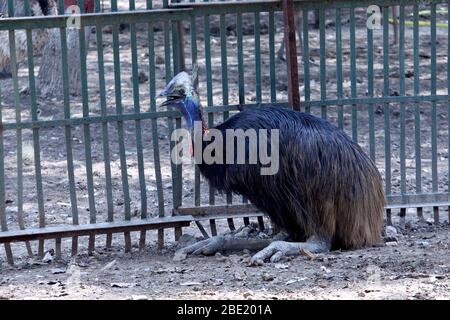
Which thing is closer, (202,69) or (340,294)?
(340,294)

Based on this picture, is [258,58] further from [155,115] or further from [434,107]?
[434,107]

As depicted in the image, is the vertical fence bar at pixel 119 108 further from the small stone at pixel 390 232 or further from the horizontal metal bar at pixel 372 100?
the small stone at pixel 390 232

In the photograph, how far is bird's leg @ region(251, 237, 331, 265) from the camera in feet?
19.7

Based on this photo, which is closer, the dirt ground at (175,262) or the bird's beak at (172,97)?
the dirt ground at (175,262)

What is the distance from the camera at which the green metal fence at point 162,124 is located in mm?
6328

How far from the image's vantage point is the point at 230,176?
6.11m

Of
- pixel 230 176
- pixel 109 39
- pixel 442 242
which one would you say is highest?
pixel 109 39

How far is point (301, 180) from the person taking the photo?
6098mm

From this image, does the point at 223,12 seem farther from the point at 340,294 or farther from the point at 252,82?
the point at 252,82

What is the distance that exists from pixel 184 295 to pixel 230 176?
1.12m

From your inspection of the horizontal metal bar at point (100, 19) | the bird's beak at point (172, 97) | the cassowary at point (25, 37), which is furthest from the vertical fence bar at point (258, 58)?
the cassowary at point (25, 37)

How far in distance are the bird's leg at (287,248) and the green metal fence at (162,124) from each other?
564mm

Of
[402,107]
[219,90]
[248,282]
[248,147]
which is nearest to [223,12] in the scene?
[248,147]

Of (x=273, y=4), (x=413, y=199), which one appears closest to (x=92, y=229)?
(x=273, y=4)
